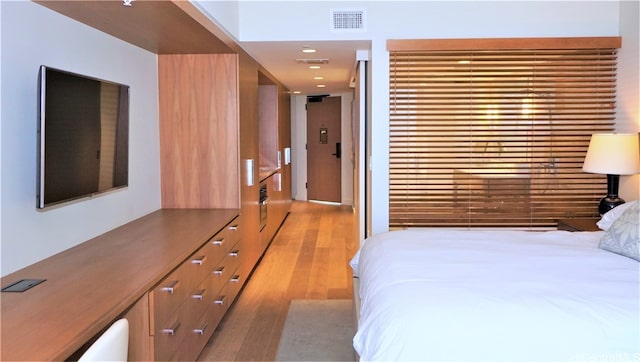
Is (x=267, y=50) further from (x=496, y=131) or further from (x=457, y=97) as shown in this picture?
(x=496, y=131)

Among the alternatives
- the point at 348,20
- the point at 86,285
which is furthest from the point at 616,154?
the point at 86,285

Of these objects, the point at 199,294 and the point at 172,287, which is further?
the point at 199,294

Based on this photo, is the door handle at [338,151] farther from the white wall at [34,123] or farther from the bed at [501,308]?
the bed at [501,308]


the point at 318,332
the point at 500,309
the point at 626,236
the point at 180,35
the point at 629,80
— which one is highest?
the point at 180,35

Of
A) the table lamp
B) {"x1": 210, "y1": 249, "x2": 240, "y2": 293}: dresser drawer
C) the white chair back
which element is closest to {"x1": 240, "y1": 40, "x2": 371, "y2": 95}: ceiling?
{"x1": 210, "y1": 249, "x2": 240, "y2": 293}: dresser drawer

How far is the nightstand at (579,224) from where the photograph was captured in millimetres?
3510

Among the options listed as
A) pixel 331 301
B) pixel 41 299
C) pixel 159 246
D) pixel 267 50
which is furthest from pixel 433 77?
pixel 41 299

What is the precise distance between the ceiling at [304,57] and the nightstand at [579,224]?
2.09 m

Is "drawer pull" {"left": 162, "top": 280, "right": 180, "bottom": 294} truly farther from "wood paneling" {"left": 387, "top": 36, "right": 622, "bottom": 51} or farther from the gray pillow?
"wood paneling" {"left": 387, "top": 36, "right": 622, "bottom": 51}

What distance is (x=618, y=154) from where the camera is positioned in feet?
11.1

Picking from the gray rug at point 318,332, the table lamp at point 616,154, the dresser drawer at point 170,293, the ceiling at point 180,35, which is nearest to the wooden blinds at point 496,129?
the table lamp at point 616,154

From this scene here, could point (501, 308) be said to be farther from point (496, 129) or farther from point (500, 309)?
point (496, 129)

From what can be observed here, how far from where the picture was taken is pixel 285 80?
6637 millimetres

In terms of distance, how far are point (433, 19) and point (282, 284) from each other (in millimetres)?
2568
